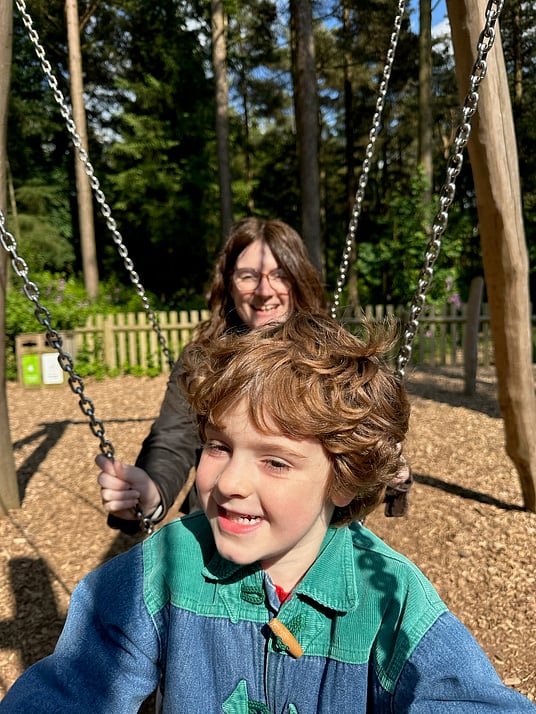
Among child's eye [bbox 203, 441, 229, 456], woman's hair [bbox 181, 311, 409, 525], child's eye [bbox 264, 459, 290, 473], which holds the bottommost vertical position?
child's eye [bbox 264, 459, 290, 473]

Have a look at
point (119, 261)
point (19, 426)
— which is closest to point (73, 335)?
point (19, 426)

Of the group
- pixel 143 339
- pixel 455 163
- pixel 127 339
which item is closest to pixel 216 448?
pixel 455 163

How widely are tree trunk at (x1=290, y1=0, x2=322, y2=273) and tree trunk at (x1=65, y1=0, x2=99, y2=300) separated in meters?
4.81

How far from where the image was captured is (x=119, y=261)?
2053 centimetres

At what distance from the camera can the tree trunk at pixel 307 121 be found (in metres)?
8.37

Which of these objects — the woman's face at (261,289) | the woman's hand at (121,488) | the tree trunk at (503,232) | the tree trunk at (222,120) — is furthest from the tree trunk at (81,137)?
the woman's hand at (121,488)

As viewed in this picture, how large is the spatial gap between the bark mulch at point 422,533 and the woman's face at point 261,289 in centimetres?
175

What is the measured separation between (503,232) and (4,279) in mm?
2941

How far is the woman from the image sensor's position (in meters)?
2.04

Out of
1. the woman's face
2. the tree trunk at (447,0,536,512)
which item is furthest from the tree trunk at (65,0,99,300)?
the woman's face

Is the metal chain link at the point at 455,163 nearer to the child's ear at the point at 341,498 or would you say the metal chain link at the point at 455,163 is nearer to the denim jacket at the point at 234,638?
the child's ear at the point at 341,498

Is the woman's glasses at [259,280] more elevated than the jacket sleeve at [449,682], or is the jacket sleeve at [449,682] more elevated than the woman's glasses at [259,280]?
the woman's glasses at [259,280]

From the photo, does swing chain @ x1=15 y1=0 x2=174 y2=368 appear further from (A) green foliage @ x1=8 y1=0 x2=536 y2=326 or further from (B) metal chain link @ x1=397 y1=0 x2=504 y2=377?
(A) green foliage @ x1=8 y1=0 x2=536 y2=326

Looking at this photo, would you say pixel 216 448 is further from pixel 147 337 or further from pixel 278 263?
pixel 147 337
